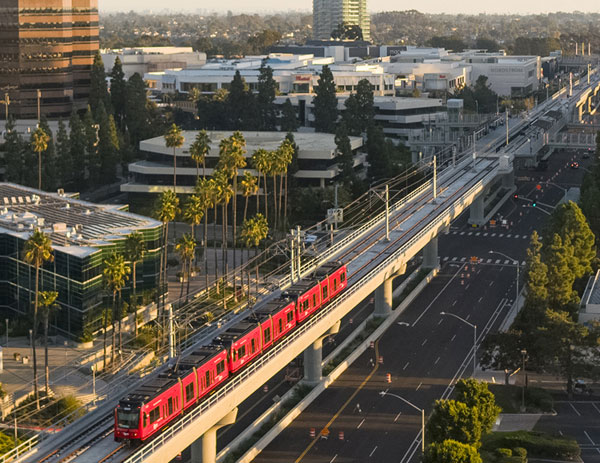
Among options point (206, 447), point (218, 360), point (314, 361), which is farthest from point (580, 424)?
point (206, 447)

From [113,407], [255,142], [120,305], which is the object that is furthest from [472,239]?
[113,407]

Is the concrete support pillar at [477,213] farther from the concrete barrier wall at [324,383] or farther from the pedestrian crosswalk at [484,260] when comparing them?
the concrete barrier wall at [324,383]

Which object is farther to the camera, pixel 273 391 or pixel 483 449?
pixel 273 391

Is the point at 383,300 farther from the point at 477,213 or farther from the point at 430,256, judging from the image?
the point at 477,213

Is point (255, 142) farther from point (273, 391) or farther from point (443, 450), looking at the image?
point (443, 450)

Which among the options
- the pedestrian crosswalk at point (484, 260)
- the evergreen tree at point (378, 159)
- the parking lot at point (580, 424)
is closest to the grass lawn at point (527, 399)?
the parking lot at point (580, 424)

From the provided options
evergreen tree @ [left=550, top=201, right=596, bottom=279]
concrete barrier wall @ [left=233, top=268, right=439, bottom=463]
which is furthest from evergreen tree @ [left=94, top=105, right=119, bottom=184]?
evergreen tree @ [left=550, top=201, right=596, bottom=279]
